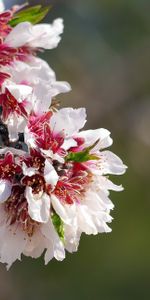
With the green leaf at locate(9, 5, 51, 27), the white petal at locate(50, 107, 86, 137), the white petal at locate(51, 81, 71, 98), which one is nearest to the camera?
the white petal at locate(50, 107, 86, 137)

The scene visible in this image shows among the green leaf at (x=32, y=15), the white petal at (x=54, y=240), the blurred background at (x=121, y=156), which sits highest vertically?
the green leaf at (x=32, y=15)

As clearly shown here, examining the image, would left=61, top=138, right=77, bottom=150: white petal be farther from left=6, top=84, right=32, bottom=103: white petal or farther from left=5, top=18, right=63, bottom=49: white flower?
left=5, top=18, right=63, bottom=49: white flower

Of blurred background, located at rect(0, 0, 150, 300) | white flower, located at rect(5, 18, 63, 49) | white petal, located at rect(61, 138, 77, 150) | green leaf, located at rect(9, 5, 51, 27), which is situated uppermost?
green leaf, located at rect(9, 5, 51, 27)

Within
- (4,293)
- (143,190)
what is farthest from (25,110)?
(143,190)

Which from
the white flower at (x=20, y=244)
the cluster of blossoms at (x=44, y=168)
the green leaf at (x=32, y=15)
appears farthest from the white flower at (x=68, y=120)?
the green leaf at (x=32, y=15)

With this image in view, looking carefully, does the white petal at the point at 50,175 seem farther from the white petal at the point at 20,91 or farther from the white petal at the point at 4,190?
the white petal at the point at 20,91

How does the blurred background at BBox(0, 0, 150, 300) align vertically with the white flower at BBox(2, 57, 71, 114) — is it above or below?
below

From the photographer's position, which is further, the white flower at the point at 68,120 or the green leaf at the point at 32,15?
the green leaf at the point at 32,15

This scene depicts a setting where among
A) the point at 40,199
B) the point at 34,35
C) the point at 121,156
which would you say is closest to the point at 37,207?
the point at 40,199

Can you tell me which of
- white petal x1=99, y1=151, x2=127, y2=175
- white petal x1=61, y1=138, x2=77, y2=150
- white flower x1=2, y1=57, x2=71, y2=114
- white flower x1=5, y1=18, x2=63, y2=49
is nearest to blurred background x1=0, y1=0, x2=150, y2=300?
→ white flower x1=5, y1=18, x2=63, y2=49
